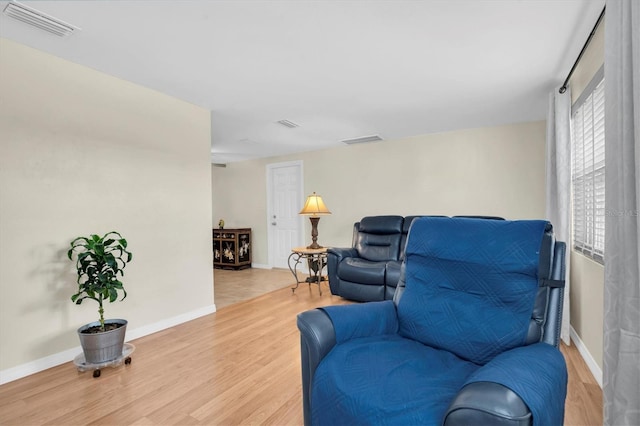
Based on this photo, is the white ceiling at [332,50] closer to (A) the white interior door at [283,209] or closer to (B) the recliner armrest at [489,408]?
(B) the recliner armrest at [489,408]

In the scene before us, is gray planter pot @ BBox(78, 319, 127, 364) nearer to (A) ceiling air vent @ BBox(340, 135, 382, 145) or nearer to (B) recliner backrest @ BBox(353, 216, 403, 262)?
(B) recliner backrest @ BBox(353, 216, 403, 262)

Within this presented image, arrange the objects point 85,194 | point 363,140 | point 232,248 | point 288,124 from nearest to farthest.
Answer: point 85,194 → point 288,124 → point 363,140 → point 232,248

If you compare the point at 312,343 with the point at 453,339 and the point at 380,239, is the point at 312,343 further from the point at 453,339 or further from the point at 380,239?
the point at 380,239

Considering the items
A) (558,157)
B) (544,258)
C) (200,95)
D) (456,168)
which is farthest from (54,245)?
(456,168)

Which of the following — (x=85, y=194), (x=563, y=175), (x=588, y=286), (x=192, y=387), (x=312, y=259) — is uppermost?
(x=563, y=175)

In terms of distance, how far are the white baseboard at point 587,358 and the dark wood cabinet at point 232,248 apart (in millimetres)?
5016

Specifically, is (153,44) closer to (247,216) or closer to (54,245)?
(54,245)

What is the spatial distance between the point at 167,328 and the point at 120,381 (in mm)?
986

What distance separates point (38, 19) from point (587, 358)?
13.8 ft

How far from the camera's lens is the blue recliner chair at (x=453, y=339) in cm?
92

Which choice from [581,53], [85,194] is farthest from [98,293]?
[581,53]

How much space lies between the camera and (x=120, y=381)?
207 cm

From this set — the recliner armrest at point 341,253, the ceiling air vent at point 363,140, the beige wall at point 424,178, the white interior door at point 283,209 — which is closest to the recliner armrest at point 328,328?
the recliner armrest at point 341,253

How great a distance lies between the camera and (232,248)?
240 inches
